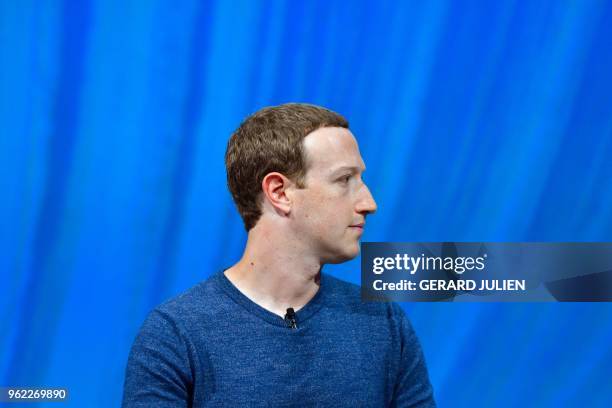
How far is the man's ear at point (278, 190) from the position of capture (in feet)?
4.63

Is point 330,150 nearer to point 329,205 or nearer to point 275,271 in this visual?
point 329,205

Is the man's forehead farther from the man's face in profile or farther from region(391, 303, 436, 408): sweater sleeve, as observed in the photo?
region(391, 303, 436, 408): sweater sleeve

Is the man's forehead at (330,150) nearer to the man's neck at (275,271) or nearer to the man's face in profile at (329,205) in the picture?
the man's face in profile at (329,205)

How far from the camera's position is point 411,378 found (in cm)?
147

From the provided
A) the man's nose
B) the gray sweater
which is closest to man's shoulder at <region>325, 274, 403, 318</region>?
the gray sweater

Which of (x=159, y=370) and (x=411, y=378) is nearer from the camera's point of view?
(x=159, y=370)

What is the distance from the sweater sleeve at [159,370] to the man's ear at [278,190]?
26 centimetres

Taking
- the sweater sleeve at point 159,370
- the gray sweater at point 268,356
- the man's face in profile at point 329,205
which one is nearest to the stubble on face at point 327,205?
the man's face in profile at point 329,205

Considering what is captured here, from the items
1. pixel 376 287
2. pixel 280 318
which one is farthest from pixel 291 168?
pixel 376 287

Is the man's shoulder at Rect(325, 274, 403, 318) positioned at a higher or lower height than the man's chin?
lower

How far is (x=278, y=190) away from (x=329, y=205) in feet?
0.29

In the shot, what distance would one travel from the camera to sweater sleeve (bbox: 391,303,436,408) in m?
1.46

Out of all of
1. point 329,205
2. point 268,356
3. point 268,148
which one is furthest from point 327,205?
point 268,356

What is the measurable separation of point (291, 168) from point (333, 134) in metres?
0.09
